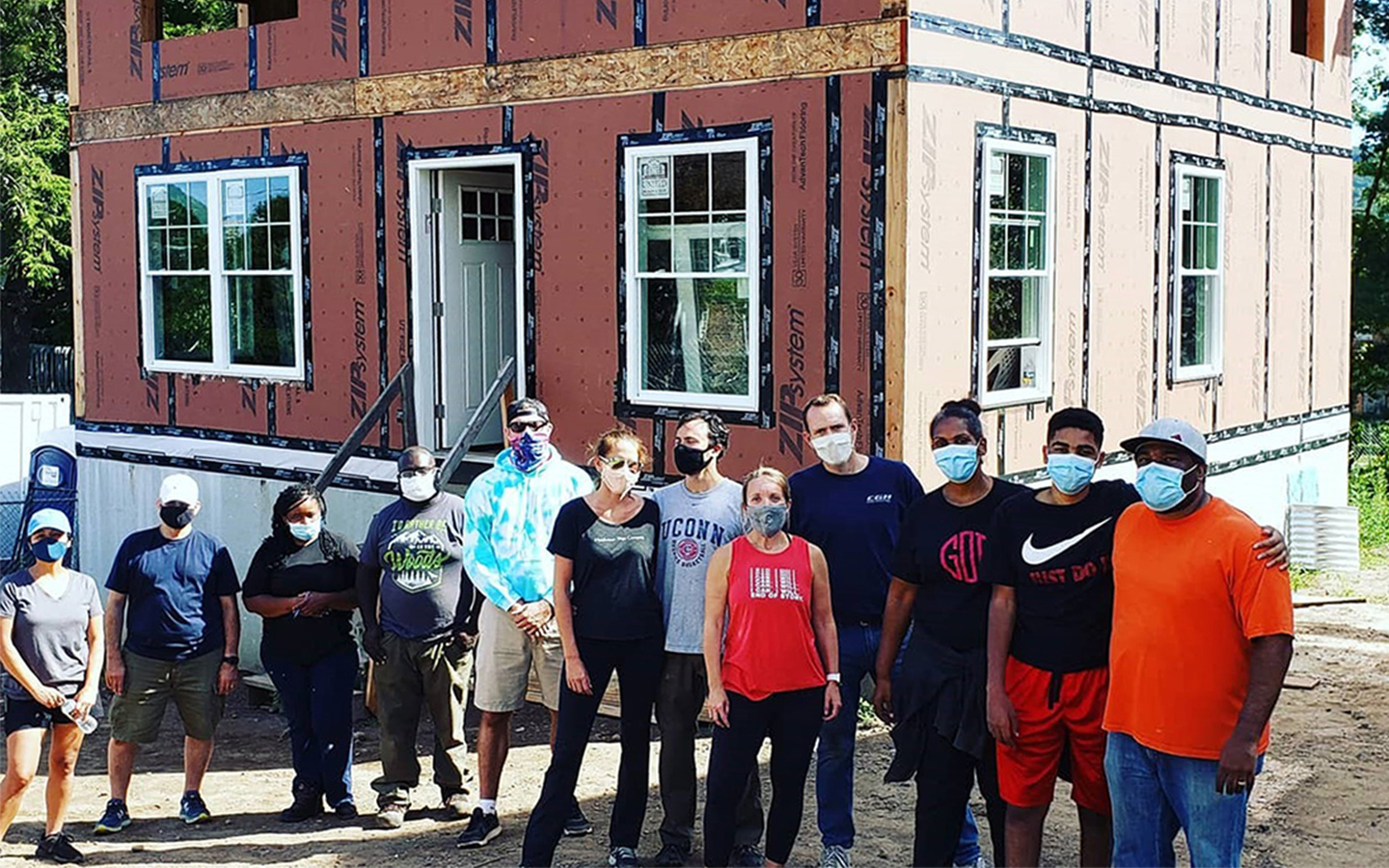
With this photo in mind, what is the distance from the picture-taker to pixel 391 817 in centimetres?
840

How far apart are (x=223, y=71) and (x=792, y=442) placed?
6581 millimetres

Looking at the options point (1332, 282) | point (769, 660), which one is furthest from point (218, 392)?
point (1332, 282)

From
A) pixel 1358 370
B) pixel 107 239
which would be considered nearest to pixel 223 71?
pixel 107 239

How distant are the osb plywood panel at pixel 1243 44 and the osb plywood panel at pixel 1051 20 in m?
2.86

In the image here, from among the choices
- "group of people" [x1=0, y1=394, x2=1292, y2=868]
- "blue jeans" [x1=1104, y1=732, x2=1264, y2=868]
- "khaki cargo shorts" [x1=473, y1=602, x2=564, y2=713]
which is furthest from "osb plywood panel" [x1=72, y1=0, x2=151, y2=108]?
"blue jeans" [x1=1104, y1=732, x2=1264, y2=868]

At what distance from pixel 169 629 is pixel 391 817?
1.46m

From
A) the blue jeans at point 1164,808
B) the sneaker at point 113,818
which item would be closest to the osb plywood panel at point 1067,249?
the blue jeans at point 1164,808

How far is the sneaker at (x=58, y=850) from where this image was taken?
8094 millimetres

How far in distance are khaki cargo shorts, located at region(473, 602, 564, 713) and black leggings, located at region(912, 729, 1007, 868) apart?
2090 millimetres

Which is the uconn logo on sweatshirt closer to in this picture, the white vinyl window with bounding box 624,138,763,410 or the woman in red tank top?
the woman in red tank top

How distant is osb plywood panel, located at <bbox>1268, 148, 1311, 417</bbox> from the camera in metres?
15.5

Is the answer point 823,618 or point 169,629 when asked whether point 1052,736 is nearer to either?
point 823,618

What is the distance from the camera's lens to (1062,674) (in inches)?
232

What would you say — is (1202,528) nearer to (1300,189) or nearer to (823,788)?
(823,788)
